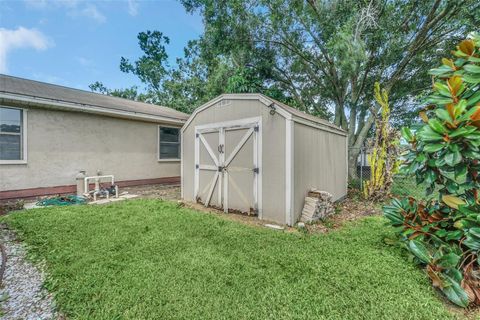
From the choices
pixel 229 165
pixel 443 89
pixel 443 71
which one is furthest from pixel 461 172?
pixel 229 165

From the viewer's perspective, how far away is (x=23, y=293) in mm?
2256

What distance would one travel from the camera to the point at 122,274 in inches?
99.3

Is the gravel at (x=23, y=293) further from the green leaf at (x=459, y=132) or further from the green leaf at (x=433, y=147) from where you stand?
the green leaf at (x=459, y=132)

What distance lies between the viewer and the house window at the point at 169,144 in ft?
30.6

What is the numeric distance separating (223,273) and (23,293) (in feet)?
6.72

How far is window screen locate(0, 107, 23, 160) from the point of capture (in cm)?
584

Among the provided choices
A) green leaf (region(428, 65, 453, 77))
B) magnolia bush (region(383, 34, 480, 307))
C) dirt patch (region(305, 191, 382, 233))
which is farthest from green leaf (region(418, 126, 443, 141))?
dirt patch (region(305, 191, 382, 233))

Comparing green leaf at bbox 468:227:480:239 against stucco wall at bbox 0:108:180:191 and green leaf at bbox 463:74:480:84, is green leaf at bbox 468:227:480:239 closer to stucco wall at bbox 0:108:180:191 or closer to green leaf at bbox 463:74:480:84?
green leaf at bbox 463:74:480:84

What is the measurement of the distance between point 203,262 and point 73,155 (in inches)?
257

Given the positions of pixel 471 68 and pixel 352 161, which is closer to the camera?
pixel 471 68

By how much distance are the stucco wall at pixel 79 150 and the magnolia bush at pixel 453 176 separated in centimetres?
835

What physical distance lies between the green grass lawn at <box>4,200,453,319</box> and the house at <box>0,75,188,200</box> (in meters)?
2.74

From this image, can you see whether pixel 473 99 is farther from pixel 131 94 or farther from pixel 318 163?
pixel 131 94

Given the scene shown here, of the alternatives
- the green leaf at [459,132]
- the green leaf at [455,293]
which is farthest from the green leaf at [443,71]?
the green leaf at [455,293]
